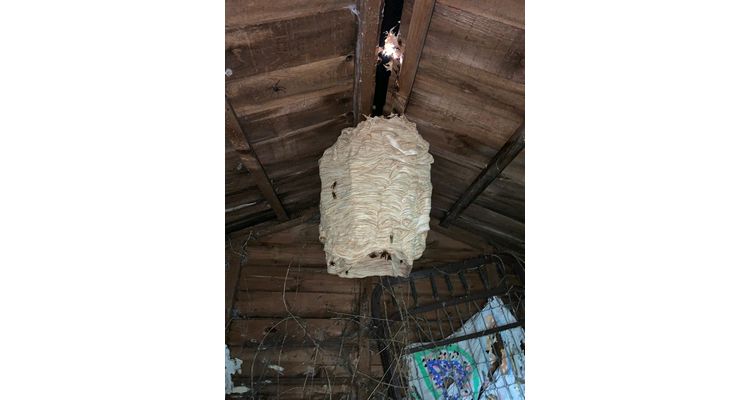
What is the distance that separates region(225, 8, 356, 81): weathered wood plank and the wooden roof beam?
24.3 inches

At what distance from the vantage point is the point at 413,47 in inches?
62.7

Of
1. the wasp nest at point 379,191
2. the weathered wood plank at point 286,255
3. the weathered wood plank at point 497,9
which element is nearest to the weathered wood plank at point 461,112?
the wasp nest at point 379,191

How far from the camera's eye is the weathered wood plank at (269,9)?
52.2 inches

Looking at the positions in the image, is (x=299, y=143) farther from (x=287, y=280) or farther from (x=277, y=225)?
(x=287, y=280)

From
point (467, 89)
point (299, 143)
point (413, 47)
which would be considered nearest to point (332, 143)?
point (299, 143)

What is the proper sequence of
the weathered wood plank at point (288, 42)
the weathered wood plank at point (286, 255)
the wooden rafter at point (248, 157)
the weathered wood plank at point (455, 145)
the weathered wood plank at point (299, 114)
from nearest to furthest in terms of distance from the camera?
the weathered wood plank at point (288, 42) < the wooden rafter at point (248, 157) < the weathered wood plank at point (299, 114) < the weathered wood plank at point (455, 145) < the weathered wood plank at point (286, 255)

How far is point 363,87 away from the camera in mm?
1882

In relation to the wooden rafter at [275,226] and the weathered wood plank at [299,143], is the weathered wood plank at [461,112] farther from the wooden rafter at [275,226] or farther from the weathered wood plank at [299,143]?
the wooden rafter at [275,226]

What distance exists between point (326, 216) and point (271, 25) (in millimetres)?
806
